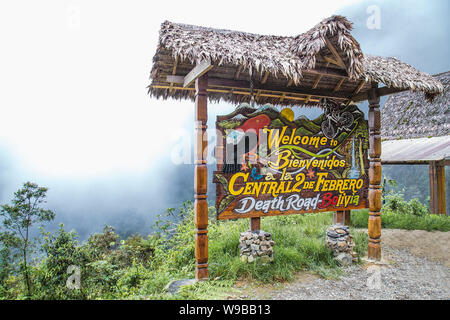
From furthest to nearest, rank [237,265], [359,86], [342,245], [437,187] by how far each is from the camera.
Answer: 1. [437,187]
2. [359,86]
3. [342,245]
4. [237,265]

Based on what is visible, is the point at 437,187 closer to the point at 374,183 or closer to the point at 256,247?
the point at 374,183

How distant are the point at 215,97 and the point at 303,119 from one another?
179cm

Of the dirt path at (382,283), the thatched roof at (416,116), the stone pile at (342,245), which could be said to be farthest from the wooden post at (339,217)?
the thatched roof at (416,116)

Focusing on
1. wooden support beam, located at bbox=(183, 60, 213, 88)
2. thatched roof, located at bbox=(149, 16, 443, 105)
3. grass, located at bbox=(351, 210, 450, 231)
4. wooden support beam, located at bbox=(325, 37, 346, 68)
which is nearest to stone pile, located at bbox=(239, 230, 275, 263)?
thatched roof, located at bbox=(149, 16, 443, 105)

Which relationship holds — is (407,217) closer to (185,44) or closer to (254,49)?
(254,49)

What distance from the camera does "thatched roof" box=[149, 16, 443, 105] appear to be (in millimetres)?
4000

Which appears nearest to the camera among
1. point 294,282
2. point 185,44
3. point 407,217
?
point 185,44

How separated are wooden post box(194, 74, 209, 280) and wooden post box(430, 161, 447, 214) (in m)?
8.18

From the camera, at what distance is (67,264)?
618 centimetres

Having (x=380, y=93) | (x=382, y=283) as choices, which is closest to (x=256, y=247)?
(x=382, y=283)

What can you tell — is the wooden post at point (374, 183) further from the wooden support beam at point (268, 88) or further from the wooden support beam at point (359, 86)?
the wooden support beam at point (268, 88)

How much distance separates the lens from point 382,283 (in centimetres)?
437

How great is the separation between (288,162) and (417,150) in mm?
5861
